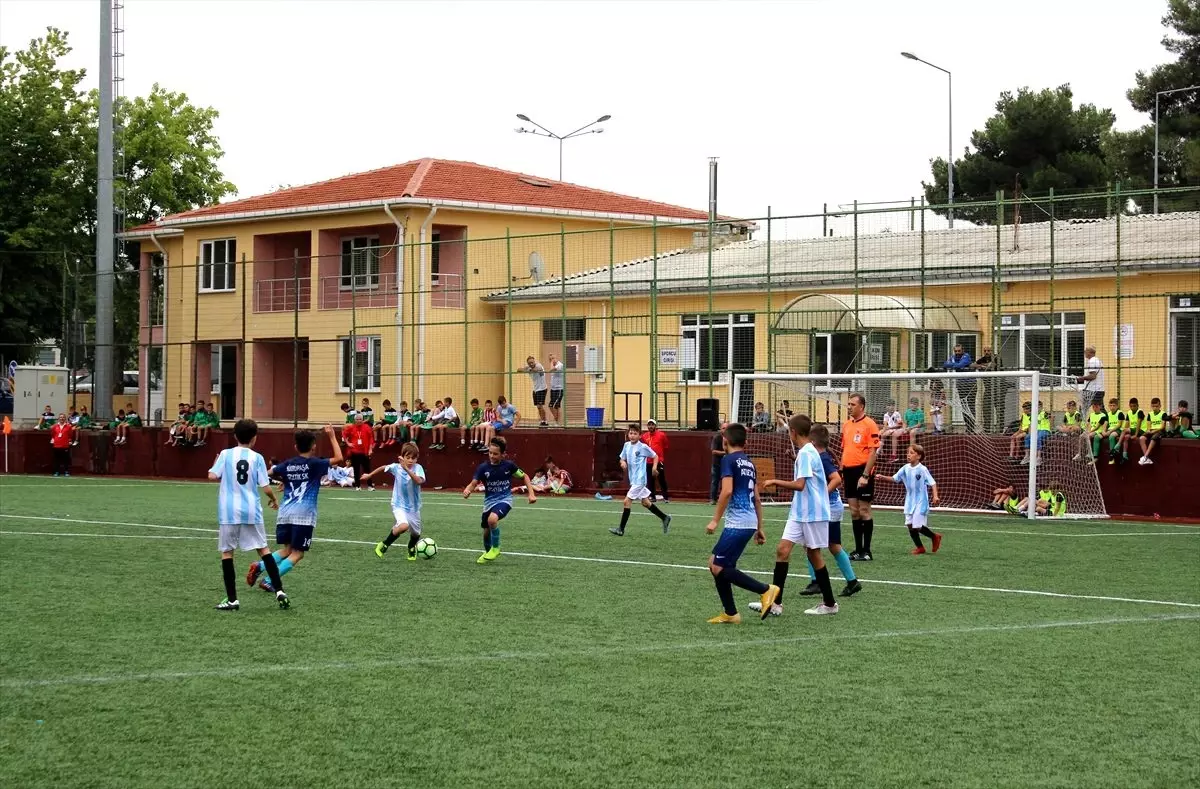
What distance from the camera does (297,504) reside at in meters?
13.6

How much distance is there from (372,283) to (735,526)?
28902 millimetres

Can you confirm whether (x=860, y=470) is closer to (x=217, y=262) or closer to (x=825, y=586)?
(x=825, y=586)

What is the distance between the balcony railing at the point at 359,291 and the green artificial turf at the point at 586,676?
2158 cm

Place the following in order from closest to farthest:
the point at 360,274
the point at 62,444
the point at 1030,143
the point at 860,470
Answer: the point at 860,470 → the point at 62,444 → the point at 360,274 → the point at 1030,143

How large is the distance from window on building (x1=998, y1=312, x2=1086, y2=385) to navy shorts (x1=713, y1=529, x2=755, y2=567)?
16675mm

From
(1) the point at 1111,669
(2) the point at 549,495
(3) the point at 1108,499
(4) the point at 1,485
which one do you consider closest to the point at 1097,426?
(3) the point at 1108,499

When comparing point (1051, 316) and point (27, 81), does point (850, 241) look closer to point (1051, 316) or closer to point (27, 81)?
point (1051, 316)

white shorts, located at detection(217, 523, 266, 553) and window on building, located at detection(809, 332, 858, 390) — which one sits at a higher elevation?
window on building, located at detection(809, 332, 858, 390)

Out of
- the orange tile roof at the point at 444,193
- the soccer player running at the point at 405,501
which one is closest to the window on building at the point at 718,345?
the orange tile roof at the point at 444,193

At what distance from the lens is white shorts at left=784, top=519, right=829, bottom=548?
1238cm

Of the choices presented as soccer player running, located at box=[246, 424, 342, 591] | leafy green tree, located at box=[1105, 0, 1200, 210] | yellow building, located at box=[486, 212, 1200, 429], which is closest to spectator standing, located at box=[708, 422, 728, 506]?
yellow building, located at box=[486, 212, 1200, 429]

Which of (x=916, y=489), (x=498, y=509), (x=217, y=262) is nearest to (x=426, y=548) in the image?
(x=498, y=509)

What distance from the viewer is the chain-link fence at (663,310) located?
89.7 feet

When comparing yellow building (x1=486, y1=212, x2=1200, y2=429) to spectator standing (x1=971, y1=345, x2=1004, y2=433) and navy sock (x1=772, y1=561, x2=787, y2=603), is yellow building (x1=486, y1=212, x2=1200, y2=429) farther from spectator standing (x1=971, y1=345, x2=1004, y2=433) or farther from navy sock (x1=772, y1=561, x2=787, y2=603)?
navy sock (x1=772, y1=561, x2=787, y2=603)
